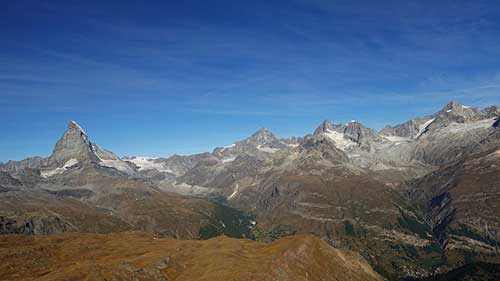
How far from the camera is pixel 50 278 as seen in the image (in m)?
199

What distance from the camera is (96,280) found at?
199625 millimetres

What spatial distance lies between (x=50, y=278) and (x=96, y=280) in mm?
21266
